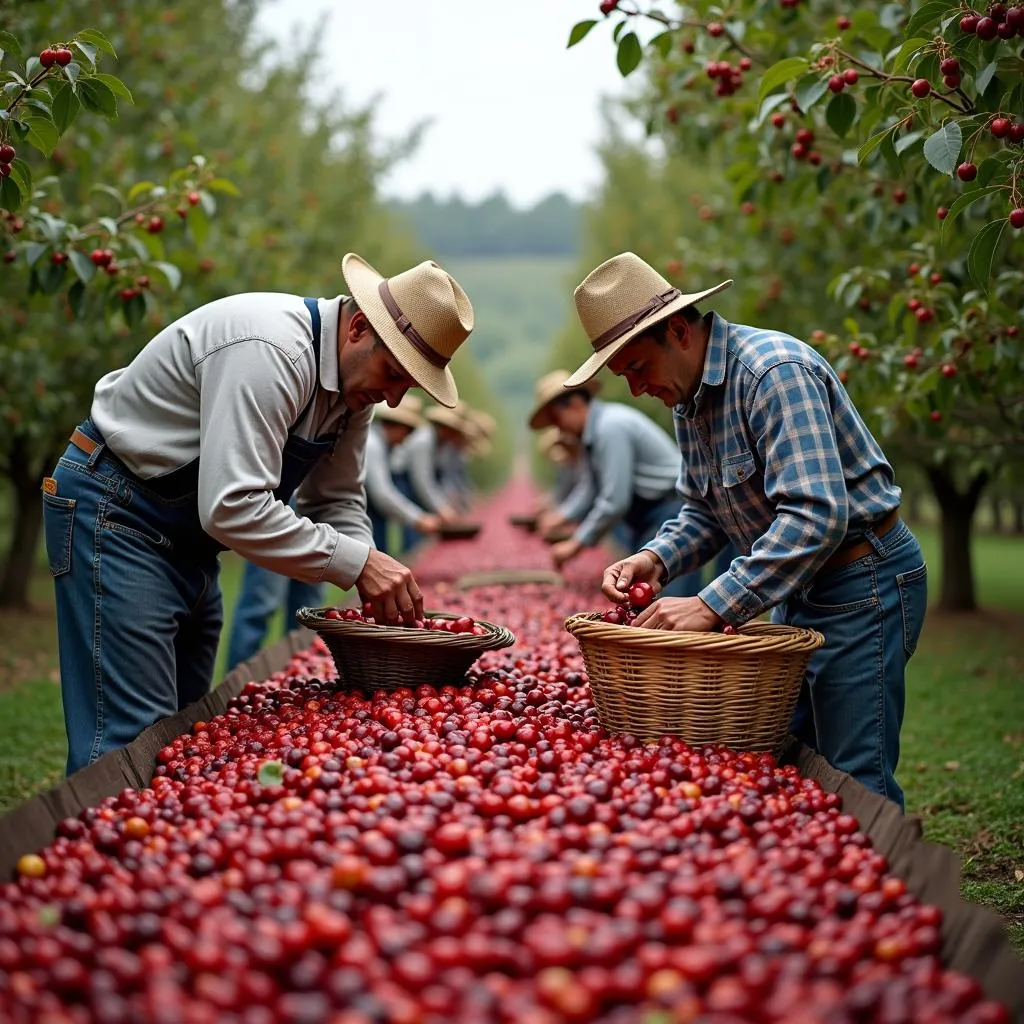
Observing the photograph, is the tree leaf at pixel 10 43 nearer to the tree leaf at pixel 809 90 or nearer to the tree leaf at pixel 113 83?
the tree leaf at pixel 113 83

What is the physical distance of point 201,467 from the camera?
360cm

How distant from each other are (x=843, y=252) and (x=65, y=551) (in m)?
6.74

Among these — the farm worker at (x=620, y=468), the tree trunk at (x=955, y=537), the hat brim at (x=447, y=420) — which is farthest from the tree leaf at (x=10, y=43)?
the hat brim at (x=447, y=420)

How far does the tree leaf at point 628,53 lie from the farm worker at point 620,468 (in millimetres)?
3932

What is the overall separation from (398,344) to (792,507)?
1.50 m

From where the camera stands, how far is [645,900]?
2.08 meters

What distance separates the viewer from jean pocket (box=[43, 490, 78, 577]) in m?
3.81

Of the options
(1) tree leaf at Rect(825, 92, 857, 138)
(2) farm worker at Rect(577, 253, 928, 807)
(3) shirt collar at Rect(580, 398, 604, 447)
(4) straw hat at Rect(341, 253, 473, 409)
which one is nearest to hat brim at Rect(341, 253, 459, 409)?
(4) straw hat at Rect(341, 253, 473, 409)

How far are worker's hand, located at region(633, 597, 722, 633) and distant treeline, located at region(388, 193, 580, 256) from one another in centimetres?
15210

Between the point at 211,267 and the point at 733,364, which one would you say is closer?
the point at 733,364

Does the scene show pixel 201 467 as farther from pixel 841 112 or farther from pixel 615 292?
pixel 841 112

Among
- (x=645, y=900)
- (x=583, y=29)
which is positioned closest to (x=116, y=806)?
(x=645, y=900)

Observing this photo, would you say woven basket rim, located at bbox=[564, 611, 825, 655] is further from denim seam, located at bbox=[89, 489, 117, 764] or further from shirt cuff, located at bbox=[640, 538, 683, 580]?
denim seam, located at bbox=[89, 489, 117, 764]

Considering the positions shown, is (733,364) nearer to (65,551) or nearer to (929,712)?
(65,551)
